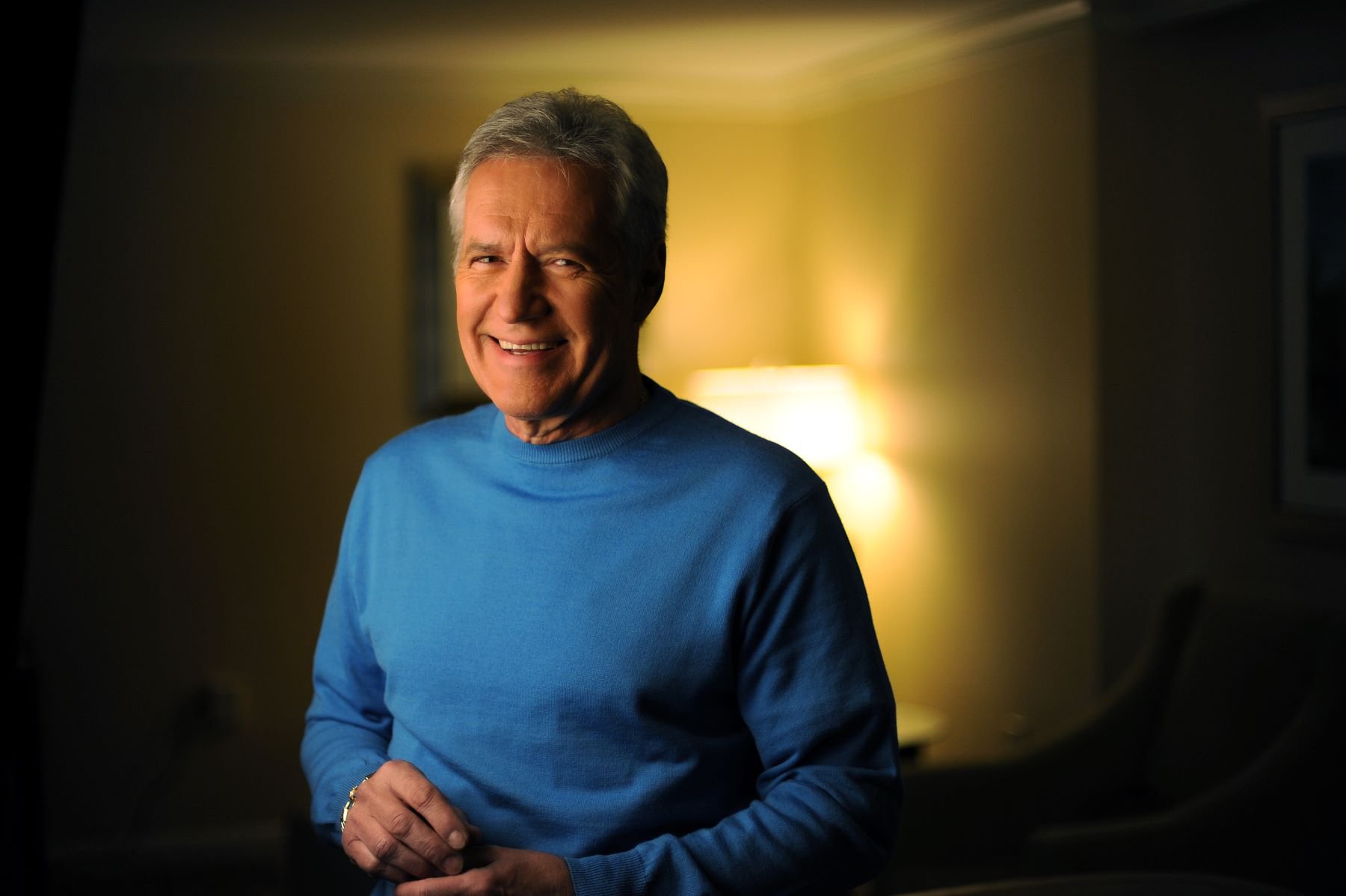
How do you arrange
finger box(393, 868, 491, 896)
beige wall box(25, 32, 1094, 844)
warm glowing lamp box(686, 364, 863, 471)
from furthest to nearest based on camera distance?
warm glowing lamp box(686, 364, 863, 471) → beige wall box(25, 32, 1094, 844) → finger box(393, 868, 491, 896)

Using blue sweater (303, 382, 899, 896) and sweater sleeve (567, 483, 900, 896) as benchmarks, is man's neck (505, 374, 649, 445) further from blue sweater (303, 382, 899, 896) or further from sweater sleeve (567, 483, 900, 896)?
sweater sleeve (567, 483, 900, 896)

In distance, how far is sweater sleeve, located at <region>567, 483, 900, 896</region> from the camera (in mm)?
1148

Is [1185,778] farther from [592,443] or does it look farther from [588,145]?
[588,145]

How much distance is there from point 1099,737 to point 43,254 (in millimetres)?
2477

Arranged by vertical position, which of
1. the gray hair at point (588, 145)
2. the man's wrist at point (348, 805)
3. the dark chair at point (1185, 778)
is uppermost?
the gray hair at point (588, 145)

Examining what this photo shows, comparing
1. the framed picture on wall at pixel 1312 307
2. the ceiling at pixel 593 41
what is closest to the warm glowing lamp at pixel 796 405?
the ceiling at pixel 593 41

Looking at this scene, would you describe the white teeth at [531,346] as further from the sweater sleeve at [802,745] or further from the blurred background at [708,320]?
the blurred background at [708,320]

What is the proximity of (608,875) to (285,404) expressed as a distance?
10.6 feet

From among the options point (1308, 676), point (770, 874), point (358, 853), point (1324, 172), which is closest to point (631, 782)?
point (770, 874)

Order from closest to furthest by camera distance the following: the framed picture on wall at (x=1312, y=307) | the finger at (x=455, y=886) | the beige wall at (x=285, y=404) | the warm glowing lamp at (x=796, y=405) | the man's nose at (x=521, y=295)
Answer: the finger at (x=455, y=886), the man's nose at (x=521, y=295), the framed picture on wall at (x=1312, y=307), the beige wall at (x=285, y=404), the warm glowing lamp at (x=796, y=405)

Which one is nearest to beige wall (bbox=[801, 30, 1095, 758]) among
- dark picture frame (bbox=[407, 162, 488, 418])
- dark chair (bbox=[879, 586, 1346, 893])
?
dark chair (bbox=[879, 586, 1346, 893])

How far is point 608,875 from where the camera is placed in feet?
3.70

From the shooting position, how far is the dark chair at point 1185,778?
2658 millimetres

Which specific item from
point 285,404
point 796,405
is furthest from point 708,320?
point 285,404
